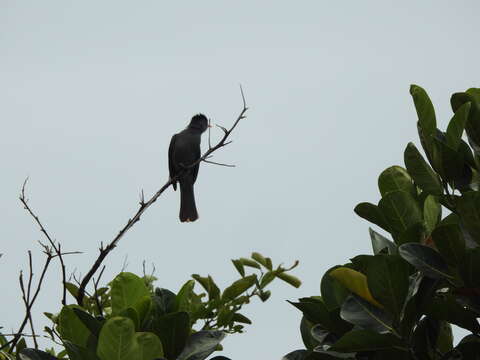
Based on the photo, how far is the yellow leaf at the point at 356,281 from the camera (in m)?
1.65

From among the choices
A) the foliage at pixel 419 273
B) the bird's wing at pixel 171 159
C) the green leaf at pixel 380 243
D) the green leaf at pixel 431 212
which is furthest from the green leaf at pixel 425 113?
the bird's wing at pixel 171 159

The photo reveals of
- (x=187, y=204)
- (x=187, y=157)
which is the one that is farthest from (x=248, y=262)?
(x=187, y=157)

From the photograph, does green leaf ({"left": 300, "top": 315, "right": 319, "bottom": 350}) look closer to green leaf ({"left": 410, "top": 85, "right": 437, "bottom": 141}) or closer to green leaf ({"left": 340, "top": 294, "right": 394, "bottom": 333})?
green leaf ({"left": 340, "top": 294, "right": 394, "bottom": 333})

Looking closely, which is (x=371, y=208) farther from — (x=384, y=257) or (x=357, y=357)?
(x=357, y=357)

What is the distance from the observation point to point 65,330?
5.89ft

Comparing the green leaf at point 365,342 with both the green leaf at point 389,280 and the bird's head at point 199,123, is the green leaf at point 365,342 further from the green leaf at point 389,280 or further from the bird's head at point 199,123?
the bird's head at point 199,123

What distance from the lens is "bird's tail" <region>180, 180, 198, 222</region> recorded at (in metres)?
8.88

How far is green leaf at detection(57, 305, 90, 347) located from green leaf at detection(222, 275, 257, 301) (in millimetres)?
728

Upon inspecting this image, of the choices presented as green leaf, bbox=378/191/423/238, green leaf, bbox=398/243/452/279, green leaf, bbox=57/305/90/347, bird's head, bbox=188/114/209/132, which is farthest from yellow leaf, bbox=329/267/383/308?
bird's head, bbox=188/114/209/132

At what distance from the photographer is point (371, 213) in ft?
6.26

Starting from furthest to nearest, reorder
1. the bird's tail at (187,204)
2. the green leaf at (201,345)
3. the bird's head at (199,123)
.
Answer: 1. the bird's head at (199,123)
2. the bird's tail at (187,204)
3. the green leaf at (201,345)

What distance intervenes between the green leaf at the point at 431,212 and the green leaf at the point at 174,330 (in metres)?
0.71

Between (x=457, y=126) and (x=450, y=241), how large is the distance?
352mm

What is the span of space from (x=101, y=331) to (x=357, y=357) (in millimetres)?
643
